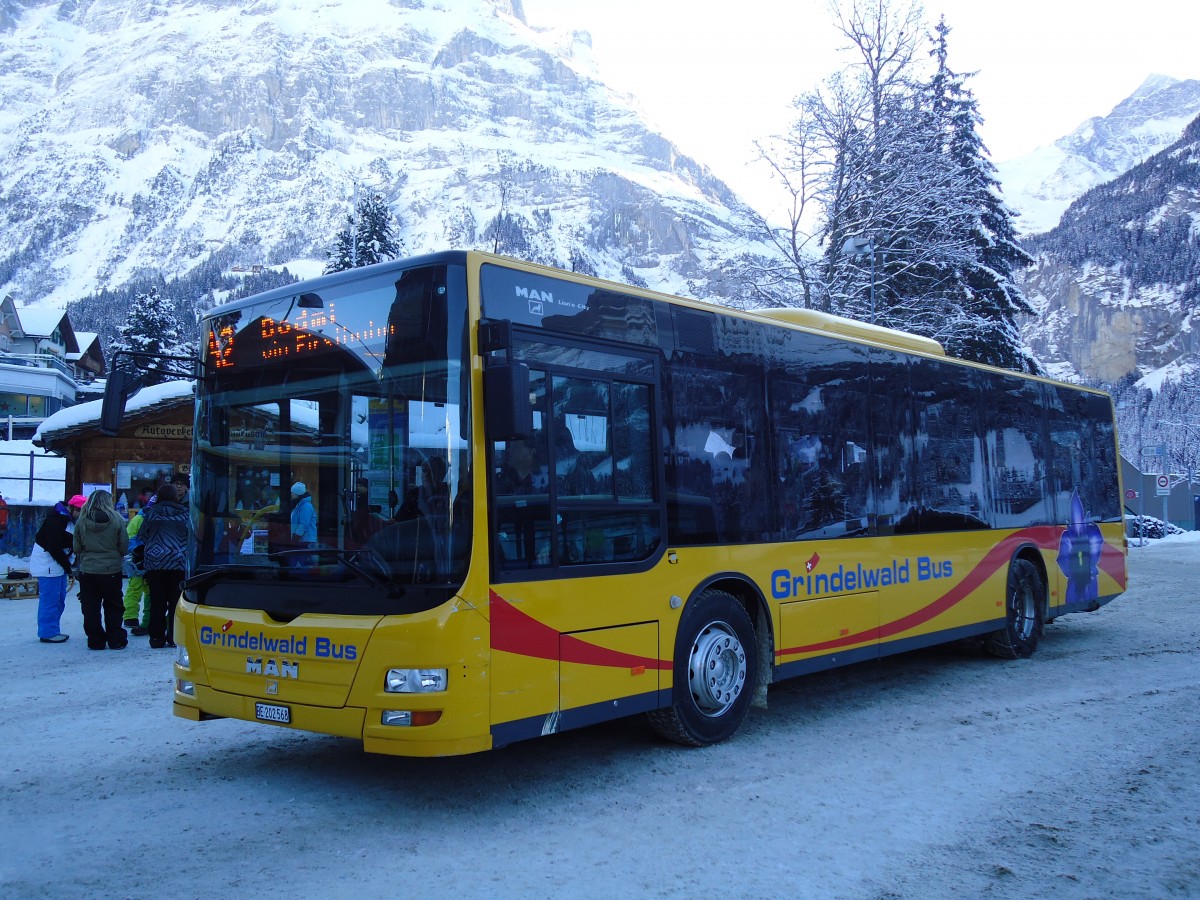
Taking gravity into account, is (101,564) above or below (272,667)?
above

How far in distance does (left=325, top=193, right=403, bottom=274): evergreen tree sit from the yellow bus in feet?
126

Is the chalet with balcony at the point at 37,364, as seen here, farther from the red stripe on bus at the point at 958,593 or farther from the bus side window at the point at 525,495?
the bus side window at the point at 525,495

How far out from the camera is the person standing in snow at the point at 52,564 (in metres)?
11.4

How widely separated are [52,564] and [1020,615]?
34.4 ft

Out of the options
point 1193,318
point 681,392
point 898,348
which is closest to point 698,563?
point 681,392

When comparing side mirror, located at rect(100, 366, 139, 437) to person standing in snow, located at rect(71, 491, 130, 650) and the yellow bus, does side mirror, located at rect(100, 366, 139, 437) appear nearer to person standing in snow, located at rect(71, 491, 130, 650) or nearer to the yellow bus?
the yellow bus

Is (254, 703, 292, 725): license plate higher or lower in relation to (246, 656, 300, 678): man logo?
lower

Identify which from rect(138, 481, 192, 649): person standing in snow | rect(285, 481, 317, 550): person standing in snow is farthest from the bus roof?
rect(138, 481, 192, 649): person standing in snow

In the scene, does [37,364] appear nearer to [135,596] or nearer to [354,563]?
[135,596]

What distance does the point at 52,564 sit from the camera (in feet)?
37.4

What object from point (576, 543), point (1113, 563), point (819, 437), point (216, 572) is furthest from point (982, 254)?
point (216, 572)

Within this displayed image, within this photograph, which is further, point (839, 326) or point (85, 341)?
point (85, 341)

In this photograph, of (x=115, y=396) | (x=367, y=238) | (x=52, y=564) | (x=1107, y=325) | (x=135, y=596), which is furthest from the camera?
(x=1107, y=325)

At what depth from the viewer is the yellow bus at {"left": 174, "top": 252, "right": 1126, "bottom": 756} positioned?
514 centimetres
